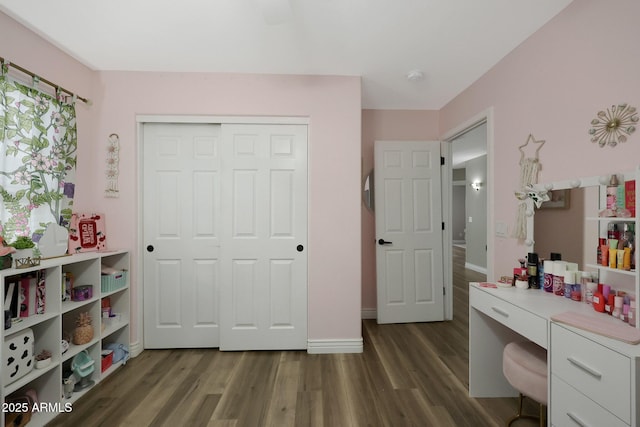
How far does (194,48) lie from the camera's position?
6.77 ft

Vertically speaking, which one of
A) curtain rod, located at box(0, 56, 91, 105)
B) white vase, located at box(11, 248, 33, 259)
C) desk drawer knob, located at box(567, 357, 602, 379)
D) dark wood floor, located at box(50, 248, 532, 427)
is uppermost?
curtain rod, located at box(0, 56, 91, 105)

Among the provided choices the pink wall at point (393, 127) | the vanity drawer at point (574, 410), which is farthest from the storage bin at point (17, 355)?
the pink wall at point (393, 127)

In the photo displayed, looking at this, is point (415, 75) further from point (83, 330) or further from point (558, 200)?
point (83, 330)

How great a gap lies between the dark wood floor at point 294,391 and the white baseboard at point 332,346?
4 cm

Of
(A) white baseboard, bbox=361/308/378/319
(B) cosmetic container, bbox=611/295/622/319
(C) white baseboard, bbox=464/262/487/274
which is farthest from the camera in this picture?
(C) white baseboard, bbox=464/262/487/274

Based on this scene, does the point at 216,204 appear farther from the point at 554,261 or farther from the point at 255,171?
the point at 554,261

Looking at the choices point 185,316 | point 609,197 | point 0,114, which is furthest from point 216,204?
point 609,197

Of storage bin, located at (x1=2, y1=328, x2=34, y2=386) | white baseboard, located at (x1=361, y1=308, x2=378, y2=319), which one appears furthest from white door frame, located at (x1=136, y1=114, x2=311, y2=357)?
white baseboard, located at (x1=361, y1=308, x2=378, y2=319)

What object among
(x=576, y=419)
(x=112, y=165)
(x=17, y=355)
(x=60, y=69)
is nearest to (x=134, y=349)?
(x=17, y=355)

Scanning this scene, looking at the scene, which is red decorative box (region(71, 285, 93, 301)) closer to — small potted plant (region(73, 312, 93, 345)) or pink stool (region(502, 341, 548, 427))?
small potted plant (region(73, 312, 93, 345))

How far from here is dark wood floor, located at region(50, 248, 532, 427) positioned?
5.35 feet

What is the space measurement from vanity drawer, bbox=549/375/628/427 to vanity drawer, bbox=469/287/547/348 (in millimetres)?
178

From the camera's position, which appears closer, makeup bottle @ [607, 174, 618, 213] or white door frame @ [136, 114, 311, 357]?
makeup bottle @ [607, 174, 618, 213]

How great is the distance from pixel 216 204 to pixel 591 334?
2.56 m
